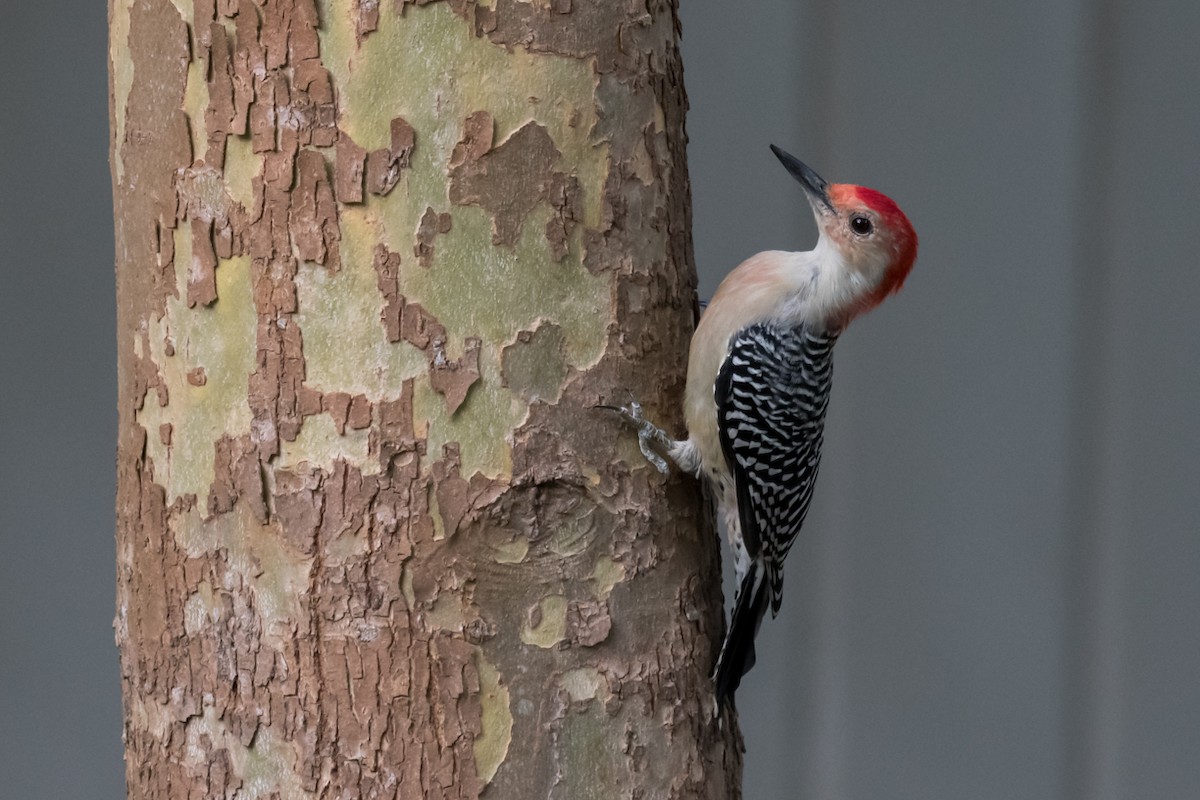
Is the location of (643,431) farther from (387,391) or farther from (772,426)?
(772,426)

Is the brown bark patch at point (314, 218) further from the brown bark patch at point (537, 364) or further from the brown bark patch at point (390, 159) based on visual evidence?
the brown bark patch at point (537, 364)

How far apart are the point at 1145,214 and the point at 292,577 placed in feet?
8.70

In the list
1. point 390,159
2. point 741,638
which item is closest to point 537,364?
point 390,159

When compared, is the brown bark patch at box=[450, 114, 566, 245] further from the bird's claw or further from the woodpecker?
the woodpecker

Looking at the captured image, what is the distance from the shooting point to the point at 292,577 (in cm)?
176

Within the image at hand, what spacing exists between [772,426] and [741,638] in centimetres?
43

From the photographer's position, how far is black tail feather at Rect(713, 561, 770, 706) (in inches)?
78.6

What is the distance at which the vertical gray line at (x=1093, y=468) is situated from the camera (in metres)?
3.44

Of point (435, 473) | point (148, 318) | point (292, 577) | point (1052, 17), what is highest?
point (1052, 17)

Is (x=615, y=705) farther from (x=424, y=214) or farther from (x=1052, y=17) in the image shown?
(x=1052, y=17)

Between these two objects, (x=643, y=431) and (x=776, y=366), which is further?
(x=776, y=366)

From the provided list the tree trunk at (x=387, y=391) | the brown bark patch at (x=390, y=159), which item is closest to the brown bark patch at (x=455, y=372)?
the tree trunk at (x=387, y=391)

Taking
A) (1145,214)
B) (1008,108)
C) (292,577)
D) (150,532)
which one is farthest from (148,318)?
(1145,214)

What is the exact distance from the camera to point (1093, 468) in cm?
350
